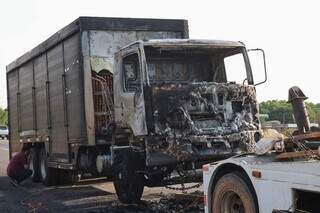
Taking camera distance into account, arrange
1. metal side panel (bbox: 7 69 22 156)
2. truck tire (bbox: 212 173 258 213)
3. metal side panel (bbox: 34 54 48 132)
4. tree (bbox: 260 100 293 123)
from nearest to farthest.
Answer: truck tire (bbox: 212 173 258 213) < metal side panel (bbox: 34 54 48 132) < tree (bbox: 260 100 293 123) < metal side panel (bbox: 7 69 22 156)

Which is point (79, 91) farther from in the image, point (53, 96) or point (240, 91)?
point (240, 91)

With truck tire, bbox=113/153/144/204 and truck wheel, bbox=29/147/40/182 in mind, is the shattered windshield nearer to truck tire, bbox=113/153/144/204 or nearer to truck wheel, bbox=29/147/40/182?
truck tire, bbox=113/153/144/204

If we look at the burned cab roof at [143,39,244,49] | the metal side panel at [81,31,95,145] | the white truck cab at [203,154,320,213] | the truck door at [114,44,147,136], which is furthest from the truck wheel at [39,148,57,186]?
the white truck cab at [203,154,320,213]

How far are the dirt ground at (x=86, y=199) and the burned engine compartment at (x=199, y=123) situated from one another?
94 centimetres

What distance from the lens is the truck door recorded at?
29.8 ft

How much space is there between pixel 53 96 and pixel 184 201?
550 cm

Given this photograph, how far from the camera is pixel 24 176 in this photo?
49.9ft

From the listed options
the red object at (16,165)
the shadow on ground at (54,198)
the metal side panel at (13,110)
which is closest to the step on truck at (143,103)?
the shadow on ground at (54,198)

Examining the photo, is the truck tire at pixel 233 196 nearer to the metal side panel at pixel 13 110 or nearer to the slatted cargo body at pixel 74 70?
the slatted cargo body at pixel 74 70

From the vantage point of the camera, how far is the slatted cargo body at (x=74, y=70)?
1134cm

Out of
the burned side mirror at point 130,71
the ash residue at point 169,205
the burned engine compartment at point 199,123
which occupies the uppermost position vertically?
the burned side mirror at point 130,71

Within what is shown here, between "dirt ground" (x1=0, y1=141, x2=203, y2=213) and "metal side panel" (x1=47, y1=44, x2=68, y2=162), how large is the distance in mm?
937

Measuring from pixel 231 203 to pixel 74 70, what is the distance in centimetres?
640

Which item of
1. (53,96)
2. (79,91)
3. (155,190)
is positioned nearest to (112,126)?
(79,91)
